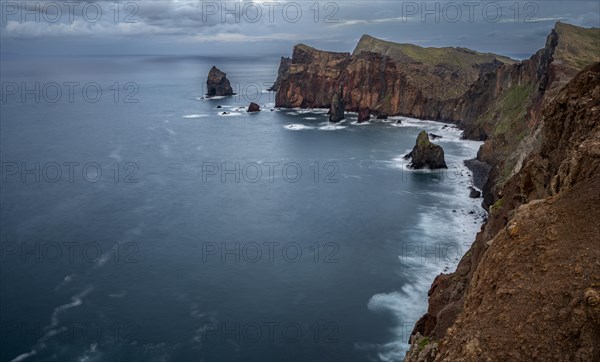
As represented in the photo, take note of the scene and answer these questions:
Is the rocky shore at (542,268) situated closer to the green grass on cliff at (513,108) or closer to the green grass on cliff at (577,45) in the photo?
the green grass on cliff at (513,108)

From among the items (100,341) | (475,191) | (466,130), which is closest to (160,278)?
(100,341)

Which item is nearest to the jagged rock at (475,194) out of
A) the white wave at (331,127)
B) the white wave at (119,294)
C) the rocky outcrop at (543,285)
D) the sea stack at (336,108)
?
the white wave at (119,294)

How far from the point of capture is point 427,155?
111 meters

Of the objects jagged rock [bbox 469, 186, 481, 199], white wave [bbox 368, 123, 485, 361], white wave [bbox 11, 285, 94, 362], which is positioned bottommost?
white wave [bbox 11, 285, 94, 362]

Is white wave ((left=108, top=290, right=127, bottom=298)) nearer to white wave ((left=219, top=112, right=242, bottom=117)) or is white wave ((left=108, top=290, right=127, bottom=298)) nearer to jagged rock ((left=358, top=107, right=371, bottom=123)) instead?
jagged rock ((left=358, top=107, right=371, bottom=123))

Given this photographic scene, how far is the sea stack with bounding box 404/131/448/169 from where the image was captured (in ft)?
361

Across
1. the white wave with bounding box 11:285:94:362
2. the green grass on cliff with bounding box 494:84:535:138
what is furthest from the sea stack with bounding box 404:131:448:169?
the white wave with bounding box 11:285:94:362

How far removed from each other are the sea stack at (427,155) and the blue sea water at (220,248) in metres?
3.05

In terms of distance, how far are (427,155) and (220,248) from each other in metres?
56.8

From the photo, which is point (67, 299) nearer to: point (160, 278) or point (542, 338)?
point (160, 278)

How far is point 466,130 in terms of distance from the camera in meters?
142

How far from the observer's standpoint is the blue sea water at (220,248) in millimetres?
51062

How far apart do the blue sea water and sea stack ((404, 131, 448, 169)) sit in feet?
10.0

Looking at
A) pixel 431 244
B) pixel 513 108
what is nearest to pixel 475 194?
pixel 431 244
